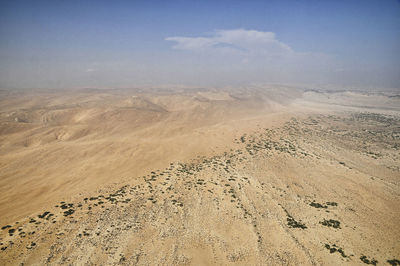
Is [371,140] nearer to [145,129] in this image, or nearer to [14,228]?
[145,129]

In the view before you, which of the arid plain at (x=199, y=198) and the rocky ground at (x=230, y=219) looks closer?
the rocky ground at (x=230, y=219)

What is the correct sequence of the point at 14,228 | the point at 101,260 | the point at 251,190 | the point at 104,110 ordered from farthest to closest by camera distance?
the point at 104,110, the point at 251,190, the point at 14,228, the point at 101,260

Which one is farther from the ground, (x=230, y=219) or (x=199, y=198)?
(x=199, y=198)

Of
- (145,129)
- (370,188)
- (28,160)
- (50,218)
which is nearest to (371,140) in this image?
(370,188)

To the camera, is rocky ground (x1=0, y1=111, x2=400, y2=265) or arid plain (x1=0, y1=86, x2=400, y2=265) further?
arid plain (x1=0, y1=86, x2=400, y2=265)
